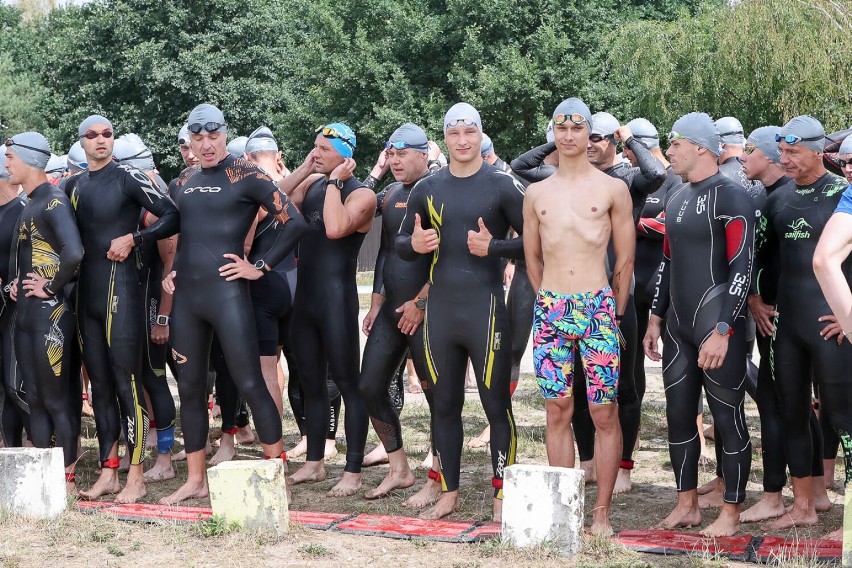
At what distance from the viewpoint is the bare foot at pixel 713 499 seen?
262 inches

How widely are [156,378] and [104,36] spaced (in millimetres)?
32498

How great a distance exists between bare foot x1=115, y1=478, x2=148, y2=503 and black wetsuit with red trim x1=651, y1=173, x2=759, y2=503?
3.56 meters

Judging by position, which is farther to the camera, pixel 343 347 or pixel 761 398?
pixel 343 347

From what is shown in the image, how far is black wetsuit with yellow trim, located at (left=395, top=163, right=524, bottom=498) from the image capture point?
6180 mm

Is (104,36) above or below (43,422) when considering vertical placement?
above

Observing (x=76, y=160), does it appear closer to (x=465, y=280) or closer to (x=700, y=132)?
(x=465, y=280)

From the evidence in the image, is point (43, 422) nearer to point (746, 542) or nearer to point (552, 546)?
point (552, 546)

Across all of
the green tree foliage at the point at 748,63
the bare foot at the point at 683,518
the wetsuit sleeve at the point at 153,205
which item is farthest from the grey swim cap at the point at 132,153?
the green tree foliage at the point at 748,63

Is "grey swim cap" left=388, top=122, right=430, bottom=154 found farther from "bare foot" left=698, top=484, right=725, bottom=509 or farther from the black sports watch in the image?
"bare foot" left=698, top=484, right=725, bottom=509

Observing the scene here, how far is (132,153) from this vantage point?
8258mm

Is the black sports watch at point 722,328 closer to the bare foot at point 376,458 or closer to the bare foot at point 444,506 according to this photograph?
the bare foot at point 444,506

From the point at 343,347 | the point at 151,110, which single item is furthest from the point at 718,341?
the point at 151,110

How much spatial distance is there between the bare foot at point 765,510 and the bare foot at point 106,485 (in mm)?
4183

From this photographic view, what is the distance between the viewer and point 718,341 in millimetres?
5789
